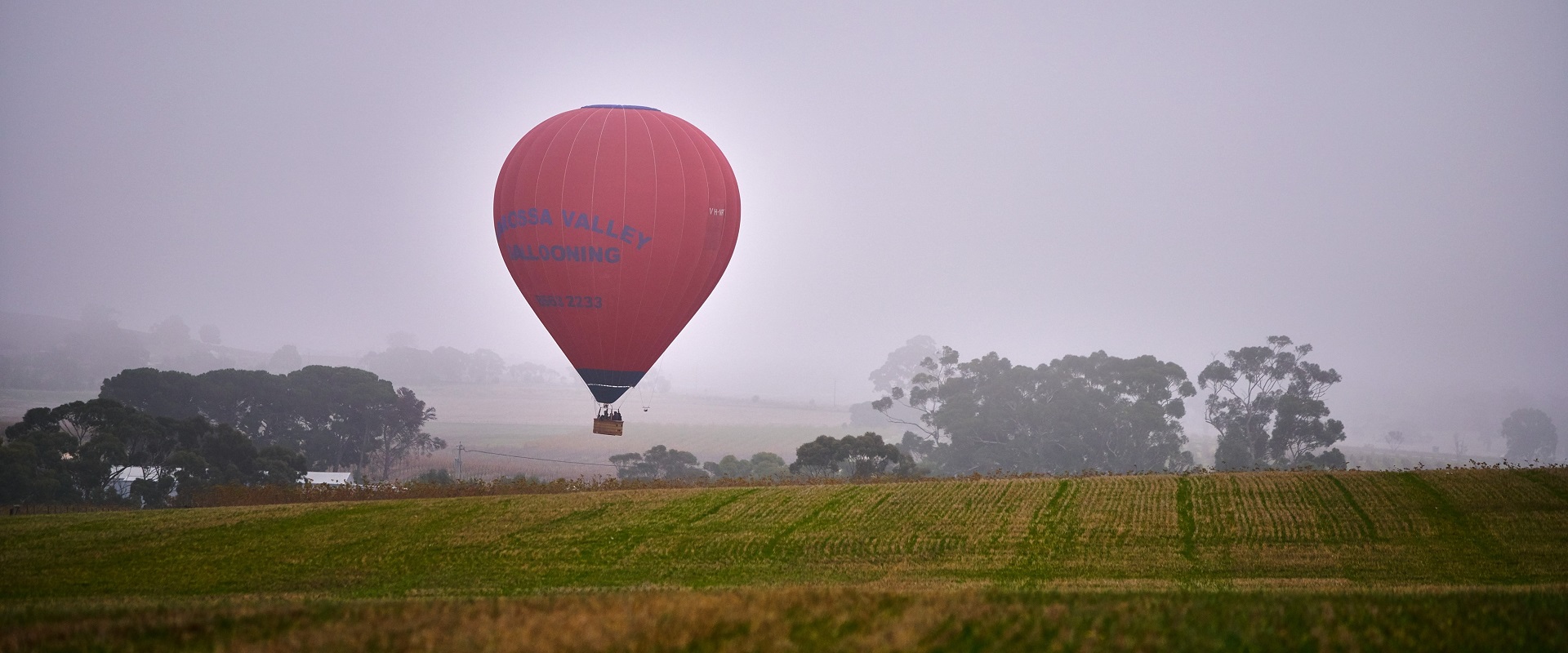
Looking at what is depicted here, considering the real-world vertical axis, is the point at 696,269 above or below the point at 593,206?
below

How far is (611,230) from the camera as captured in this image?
32406mm

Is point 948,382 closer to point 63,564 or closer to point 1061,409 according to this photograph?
point 1061,409

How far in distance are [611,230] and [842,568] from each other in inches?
580

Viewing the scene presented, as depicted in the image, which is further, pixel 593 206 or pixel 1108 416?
pixel 1108 416

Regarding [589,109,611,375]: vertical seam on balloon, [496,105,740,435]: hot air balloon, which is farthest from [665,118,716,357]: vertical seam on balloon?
[589,109,611,375]: vertical seam on balloon

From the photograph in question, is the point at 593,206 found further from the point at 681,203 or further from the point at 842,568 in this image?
the point at 842,568

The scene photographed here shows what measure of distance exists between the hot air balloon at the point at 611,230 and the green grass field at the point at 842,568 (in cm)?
546

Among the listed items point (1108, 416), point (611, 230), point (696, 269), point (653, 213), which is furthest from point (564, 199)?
point (1108, 416)

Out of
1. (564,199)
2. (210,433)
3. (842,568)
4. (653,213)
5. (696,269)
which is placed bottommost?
(842,568)

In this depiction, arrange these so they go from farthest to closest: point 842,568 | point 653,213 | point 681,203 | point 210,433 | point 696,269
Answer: point 210,433 < point 696,269 < point 681,203 < point 653,213 < point 842,568

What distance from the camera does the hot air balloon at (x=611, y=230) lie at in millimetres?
32438

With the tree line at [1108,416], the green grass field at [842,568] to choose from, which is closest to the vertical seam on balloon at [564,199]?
the green grass field at [842,568]

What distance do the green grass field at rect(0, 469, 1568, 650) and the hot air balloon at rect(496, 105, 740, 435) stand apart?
5463 mm

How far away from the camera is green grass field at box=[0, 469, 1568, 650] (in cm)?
1249
